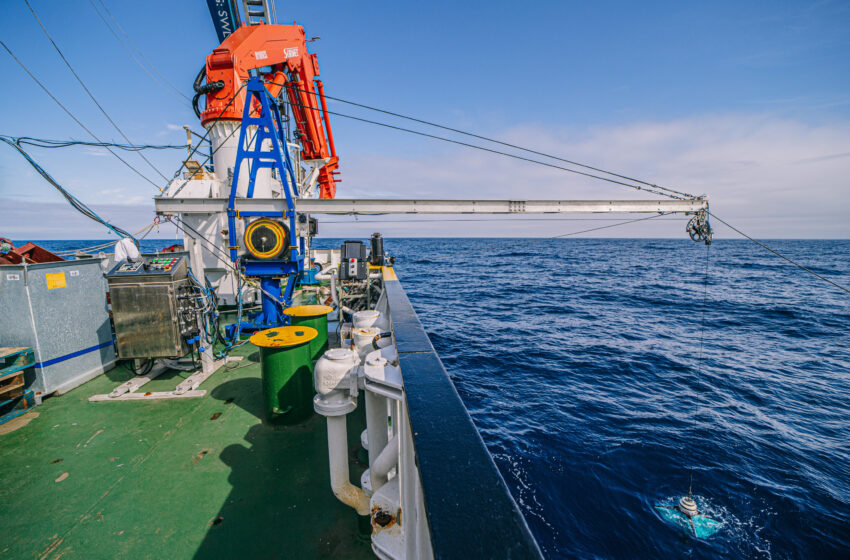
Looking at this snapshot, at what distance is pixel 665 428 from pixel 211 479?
27.4 ft

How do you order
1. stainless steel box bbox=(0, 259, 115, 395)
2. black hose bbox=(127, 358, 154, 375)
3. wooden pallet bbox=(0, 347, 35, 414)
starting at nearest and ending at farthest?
wooden pallet bbox=(0, 347, 35, 414) → stainless steel box bbox=(0, 259, 115, 395) → black hose bbox=(127, 358, 154, 375)

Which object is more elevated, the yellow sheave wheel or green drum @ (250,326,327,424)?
the yellow sheave wheel

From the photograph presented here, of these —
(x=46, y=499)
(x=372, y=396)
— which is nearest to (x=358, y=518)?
(x=372, y=396)

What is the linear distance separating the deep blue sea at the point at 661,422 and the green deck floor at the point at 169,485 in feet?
11.7

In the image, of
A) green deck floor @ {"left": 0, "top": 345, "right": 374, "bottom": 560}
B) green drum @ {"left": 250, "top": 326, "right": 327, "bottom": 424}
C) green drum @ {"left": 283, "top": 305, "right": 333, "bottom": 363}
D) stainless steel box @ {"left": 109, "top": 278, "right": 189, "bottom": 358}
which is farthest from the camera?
stainless steel box @ {"left": 109, "top": 278, "right": 189, "bottom": 358}

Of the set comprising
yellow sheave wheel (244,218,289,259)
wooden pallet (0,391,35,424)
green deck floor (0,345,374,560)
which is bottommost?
green deck floor (0,345,374,560)

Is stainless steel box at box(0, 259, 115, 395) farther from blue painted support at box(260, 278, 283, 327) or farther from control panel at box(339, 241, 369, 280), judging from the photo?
control panel at box(339, 241, 369, 280)

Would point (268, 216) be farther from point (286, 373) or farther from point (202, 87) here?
point (202, 87)

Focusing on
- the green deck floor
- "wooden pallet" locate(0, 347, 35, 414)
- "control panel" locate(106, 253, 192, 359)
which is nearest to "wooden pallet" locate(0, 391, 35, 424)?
"wooden pallet" locate(0, 347, 35, 414)

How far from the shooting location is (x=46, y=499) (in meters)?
3.15

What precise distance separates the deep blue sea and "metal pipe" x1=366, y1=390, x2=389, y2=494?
385 centimetres

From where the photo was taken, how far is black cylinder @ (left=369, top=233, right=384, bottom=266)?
9.06 meters

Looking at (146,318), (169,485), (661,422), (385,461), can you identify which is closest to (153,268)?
(146,318)

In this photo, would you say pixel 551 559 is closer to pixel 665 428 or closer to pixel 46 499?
pixel 665 428
